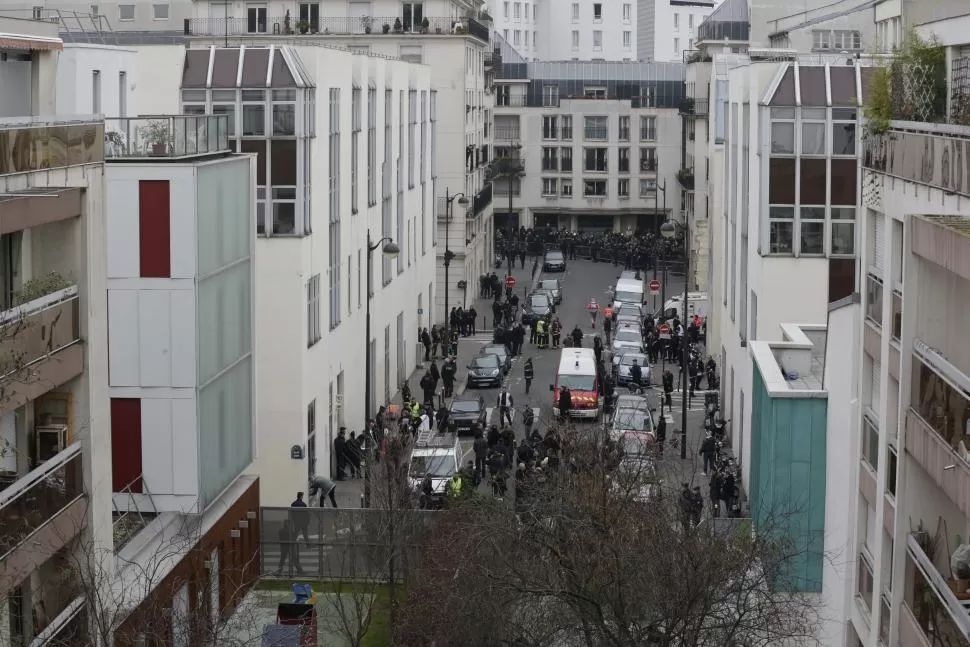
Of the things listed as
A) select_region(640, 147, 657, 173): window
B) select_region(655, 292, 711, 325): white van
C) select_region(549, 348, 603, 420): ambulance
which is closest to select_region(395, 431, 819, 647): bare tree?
select_region(549, 348, 603, 420): ambulance

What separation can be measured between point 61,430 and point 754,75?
82.0 ft

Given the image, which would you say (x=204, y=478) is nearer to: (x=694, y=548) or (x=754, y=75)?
(x=694, y=548)

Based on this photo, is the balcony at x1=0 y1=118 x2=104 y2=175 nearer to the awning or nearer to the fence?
the awning

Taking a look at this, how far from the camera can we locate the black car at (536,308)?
69.7 meters

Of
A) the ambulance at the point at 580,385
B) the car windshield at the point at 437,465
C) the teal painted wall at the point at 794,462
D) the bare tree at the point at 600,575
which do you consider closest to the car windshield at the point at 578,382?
the ambulance at the point at 580,385

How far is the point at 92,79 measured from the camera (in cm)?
3344

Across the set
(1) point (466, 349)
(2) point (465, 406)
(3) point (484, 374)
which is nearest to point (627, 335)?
(1) point (466, 349)

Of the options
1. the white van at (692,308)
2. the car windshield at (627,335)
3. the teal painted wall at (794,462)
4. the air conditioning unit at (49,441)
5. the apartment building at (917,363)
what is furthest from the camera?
the white van at (692,308)

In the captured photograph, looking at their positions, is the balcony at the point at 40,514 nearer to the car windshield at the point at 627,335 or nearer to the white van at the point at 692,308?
the car windshield at the point at 627,335

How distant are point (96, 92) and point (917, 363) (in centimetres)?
1895

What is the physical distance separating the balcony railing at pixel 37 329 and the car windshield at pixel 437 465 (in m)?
11.4

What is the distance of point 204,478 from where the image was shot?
29859mm

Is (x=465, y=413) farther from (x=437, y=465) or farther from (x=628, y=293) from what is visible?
(x=628, y=293)

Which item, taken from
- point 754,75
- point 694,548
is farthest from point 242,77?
point 694,548
